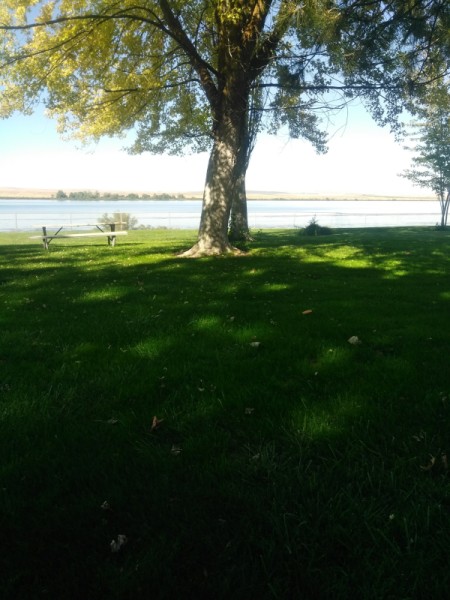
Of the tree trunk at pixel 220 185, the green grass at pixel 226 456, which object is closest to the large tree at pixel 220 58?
the tree trunk at pixel 220 185

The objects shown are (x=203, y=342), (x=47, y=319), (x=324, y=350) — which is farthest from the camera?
(x=47, y=319)

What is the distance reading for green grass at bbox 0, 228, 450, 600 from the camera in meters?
1.87

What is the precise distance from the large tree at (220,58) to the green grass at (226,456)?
7.31m

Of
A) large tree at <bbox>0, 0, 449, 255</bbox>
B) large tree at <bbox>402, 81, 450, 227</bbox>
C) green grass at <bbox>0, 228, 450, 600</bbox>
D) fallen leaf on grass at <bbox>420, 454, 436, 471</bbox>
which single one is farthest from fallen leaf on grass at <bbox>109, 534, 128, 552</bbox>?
large tree at <bbox>402, 81, 450, 227</bbox>

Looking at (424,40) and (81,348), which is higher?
(424,40)

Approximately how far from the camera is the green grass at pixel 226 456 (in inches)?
73.6

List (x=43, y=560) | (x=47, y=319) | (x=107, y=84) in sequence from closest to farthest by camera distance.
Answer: (x=43, y=560)
(x=47, y=319)
(x=107, y=84)

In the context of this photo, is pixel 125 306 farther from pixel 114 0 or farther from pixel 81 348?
pixel 114 0

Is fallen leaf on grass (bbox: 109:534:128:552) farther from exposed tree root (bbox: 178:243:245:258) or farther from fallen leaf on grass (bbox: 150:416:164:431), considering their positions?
exposed tree root (bbox: 178:243:245:258)

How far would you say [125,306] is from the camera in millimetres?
6570

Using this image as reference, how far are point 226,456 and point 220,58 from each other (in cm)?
1222

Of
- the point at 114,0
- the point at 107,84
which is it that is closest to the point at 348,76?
the point at 114,0

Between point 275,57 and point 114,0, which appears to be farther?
point 114,0

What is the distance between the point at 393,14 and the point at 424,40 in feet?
3.01
